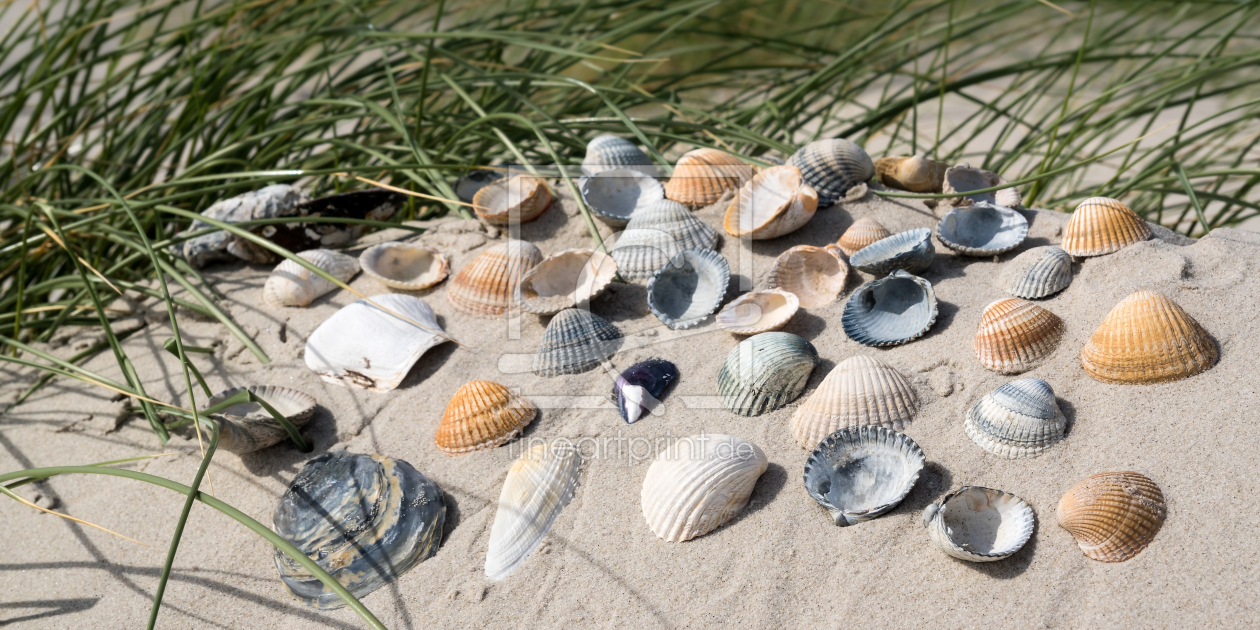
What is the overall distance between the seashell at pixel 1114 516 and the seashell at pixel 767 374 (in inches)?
24.4

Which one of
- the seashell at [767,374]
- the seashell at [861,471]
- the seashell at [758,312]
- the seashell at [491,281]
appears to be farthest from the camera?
the seashell at [491,281]

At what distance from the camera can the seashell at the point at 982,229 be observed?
213 centimetres

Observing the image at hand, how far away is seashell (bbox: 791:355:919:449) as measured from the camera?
1.70 m

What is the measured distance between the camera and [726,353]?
203 cm

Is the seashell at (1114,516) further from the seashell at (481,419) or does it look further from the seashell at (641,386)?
the seashell at (481,419)

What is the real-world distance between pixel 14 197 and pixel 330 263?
4.20 feet

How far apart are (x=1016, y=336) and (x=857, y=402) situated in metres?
0.41

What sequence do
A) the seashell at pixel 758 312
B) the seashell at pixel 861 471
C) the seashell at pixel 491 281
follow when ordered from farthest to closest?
the seashell at pixel 491 281
the seashell at pixel 758 312
the seashell at pixel 861 471

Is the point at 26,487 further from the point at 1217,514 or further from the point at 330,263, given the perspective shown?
the point at 1217,514

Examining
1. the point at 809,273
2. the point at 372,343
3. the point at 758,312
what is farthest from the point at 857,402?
the point at 372,343

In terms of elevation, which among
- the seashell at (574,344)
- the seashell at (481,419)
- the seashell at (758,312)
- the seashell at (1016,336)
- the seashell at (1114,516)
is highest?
the seashell at (1016,336)

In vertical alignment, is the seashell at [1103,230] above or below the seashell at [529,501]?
above

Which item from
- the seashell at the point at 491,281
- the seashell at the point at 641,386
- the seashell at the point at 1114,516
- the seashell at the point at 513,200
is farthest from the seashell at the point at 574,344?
the seashell at the point at 1114,516

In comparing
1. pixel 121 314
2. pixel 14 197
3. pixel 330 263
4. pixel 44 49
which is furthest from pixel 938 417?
pixel 44 49
